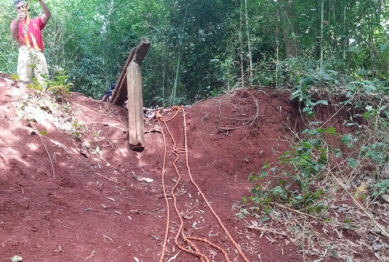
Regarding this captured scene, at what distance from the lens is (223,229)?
8.24 feet

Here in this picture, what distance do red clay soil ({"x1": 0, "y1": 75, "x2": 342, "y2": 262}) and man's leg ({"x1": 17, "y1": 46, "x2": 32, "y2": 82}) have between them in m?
0.66

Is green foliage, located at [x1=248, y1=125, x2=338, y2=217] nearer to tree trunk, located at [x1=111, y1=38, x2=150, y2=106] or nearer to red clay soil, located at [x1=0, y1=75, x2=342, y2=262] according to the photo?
red clay soil, located at [x1=0, y1=75, x2=342, y2=262]

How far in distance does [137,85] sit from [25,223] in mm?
2437

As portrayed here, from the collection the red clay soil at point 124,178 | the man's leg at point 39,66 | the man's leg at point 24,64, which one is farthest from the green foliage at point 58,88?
the man's leg at point 24,64

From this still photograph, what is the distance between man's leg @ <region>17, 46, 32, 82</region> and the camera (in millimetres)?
4344

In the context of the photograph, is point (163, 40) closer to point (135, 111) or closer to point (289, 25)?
point (289, 25)

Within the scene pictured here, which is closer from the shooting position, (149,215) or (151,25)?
(149,215)

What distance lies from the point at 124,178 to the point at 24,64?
240cm

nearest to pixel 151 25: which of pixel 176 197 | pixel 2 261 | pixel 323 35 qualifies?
pixel 323 35

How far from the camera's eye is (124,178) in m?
3.29

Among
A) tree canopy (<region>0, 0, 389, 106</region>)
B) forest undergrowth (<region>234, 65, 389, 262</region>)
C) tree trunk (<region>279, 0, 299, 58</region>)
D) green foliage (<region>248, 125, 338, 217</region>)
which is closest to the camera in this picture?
forest undergrowth (<region>234, 65, 389, 262</region>)

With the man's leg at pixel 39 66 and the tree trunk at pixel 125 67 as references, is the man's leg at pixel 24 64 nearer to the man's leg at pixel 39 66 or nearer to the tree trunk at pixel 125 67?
the man's leg at pixel 39 66

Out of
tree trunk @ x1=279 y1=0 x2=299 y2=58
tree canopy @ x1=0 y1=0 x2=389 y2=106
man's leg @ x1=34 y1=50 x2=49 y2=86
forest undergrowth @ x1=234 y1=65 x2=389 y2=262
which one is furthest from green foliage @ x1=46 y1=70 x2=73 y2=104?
tree trunk @ x1=279 y1=0 x2=299 y2=58

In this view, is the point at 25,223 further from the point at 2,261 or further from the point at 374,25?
the point at 374,25
